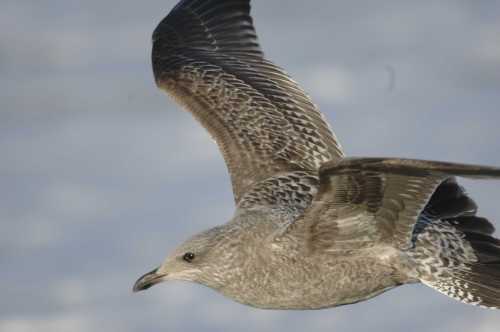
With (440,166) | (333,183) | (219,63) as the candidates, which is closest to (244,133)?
(219,63)

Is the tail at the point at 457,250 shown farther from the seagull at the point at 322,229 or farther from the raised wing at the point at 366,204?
the raised wing at the point at 366,204

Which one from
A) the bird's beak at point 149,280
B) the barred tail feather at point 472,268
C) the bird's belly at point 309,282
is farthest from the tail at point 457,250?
the bird's beak at point 149,280

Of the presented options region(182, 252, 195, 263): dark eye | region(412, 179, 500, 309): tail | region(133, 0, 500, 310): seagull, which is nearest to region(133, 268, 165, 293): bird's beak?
region(133, 0, 500, 310): seagull

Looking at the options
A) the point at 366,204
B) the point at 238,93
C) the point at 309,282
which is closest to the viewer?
the point at 366,204

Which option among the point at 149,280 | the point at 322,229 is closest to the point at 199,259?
the point at 149,280

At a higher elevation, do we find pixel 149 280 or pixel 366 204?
pixel 366 204

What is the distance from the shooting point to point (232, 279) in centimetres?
1264

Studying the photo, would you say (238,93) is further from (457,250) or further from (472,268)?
(472,268)

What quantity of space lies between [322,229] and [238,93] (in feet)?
13.9

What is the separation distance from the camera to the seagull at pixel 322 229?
38.6ft

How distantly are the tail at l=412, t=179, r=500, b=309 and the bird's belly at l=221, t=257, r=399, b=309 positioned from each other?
61 cm

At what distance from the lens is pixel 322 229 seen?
12414mm

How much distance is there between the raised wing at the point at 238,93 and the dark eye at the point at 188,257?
6.59 ft

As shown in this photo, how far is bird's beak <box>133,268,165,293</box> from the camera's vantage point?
1292cm
